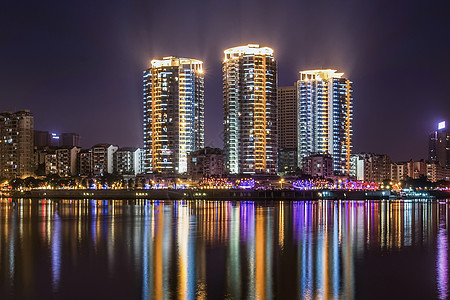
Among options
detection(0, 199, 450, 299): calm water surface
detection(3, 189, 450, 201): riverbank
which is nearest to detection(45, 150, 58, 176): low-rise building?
detection(3, 189, 450, 201): riverbank

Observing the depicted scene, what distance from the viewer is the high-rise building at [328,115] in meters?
168

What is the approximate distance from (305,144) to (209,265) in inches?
5684

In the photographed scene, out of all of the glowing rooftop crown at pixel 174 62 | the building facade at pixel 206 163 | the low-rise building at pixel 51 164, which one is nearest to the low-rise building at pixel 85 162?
the low-rise building at pixel 51 164

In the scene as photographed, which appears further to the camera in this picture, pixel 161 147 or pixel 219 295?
pixel 161 147

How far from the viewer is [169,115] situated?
159000 mm

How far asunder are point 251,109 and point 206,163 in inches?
710

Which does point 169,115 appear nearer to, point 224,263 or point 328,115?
point 328,115

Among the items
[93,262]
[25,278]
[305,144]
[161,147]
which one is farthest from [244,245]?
[305,144]

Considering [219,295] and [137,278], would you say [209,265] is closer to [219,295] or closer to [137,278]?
[137,278]

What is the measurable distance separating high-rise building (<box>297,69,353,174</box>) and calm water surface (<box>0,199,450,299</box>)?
118 m

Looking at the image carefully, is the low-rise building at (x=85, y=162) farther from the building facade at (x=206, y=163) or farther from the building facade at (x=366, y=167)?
the building facade at (x=366, y=167)

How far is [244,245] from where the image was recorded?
38.2 meters

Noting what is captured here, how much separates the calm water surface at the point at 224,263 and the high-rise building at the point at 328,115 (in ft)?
386

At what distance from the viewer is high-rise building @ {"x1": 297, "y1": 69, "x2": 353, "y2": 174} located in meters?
168
